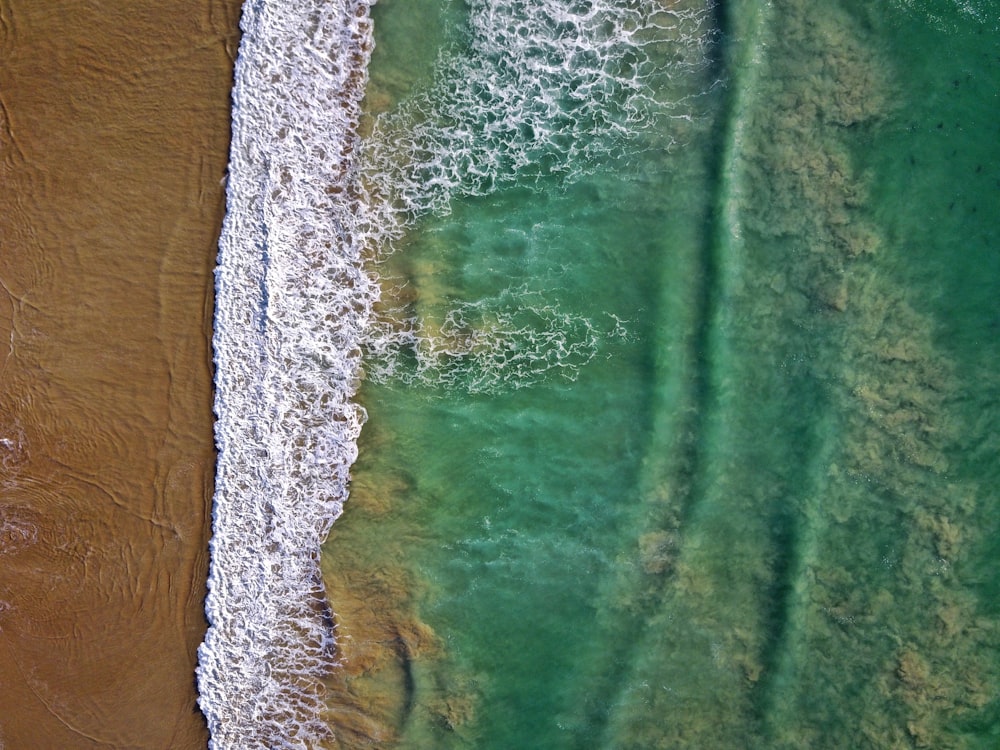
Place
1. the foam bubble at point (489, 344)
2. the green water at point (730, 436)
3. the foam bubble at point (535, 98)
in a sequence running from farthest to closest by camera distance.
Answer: the foam bubble at point (489, 344) → the foam bubble at point (535, 98) → the green water at point (730, 436)

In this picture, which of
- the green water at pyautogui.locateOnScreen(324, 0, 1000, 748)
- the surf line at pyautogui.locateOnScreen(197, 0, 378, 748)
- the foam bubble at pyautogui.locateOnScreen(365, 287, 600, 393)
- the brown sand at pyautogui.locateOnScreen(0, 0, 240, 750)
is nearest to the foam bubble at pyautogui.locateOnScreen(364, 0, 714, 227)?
the green water at pyautogui.locateOnScreen(324, 0, 1000, 748)

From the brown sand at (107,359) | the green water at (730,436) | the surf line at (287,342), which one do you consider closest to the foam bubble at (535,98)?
the green water at (730,436)

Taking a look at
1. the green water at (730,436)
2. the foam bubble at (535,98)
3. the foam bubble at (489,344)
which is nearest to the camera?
the green water at (730,436)

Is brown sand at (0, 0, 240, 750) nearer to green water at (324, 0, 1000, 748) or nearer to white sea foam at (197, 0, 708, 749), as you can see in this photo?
white sea foam at (197, 0, 708, 749)

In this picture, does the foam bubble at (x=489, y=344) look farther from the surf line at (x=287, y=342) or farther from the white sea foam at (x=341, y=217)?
the surf line at (x=287, y=342)

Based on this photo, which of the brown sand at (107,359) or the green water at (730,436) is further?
the brown sand at (107,359)

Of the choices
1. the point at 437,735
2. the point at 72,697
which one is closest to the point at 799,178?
the point at 437,735
